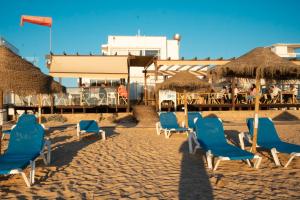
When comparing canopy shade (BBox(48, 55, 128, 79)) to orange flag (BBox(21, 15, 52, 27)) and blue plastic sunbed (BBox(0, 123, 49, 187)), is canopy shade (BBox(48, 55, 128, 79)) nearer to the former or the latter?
blue plastic sunbed (BBox(0, 123, 49, 187))

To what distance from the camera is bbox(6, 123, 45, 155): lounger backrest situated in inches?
229

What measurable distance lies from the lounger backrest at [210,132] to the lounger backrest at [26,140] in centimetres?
368

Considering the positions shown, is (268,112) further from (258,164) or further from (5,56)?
(5,56)

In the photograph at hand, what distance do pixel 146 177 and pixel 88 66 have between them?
9.70 metres

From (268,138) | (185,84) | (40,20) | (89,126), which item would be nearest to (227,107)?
(185,84)

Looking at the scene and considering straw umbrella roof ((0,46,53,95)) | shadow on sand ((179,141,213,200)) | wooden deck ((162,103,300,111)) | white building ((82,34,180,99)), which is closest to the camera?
shadow on sand ((179,141,213,200))

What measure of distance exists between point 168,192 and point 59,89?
499cm

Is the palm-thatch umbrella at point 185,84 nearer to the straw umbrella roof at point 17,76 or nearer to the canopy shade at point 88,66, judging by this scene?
the canopy shade at point 88,66

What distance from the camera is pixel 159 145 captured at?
8305 millimetres

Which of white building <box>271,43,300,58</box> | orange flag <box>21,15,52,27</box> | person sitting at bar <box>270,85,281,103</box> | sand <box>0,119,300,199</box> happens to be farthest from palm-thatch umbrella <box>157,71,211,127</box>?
white building <box>271,43,300,58</box>

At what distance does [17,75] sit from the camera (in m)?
5.63

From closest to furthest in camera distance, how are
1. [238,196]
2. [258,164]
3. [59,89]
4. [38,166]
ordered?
[238,196] < [258,164] < [38,166] < [59,89]

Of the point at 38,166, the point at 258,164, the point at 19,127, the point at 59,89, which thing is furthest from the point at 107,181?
the point at 59,89

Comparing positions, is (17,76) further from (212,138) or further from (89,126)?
(212,138)
